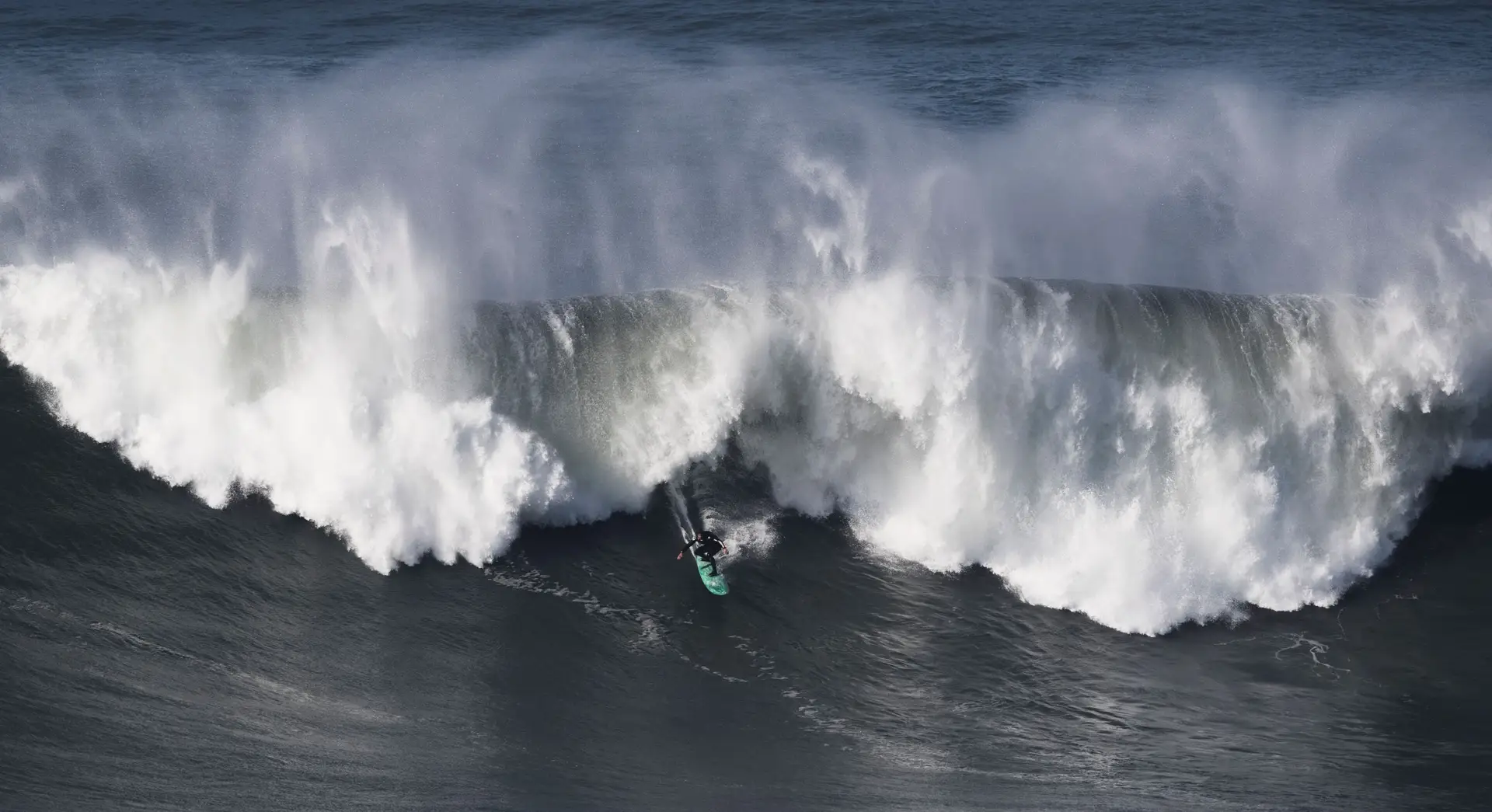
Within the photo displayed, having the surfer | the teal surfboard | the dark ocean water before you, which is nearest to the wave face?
the dark ocean water

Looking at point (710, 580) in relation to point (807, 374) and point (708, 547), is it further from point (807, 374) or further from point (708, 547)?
point (807, 374)

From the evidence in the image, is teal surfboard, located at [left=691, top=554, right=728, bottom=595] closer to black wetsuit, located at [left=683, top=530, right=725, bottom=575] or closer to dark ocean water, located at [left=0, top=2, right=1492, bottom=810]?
black wetsuit, located at [left=683, top=530, right=725, bottom=575]

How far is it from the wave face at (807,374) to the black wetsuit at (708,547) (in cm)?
164

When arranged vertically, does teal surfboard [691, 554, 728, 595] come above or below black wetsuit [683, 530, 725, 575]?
below

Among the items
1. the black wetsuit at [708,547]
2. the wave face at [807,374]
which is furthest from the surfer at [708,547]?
the wave face at [807,374]

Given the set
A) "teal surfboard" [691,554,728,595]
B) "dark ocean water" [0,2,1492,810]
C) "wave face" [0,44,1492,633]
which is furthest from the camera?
"wave face" [0,44,1492,633]

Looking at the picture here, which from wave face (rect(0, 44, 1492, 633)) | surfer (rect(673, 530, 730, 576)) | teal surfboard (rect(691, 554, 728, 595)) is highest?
wave face (rect(0, 44, 1492, 633))

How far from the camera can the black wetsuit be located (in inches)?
702

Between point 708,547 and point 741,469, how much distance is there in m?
2.16

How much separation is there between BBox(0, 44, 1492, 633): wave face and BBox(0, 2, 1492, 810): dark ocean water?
0.06m

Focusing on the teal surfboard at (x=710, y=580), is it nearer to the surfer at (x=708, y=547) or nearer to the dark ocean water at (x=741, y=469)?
the surfer at (x=708, y=547)

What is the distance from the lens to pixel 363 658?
16.1 metres

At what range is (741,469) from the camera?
19.8 metres

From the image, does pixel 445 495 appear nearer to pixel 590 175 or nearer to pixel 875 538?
pixel 875 538
